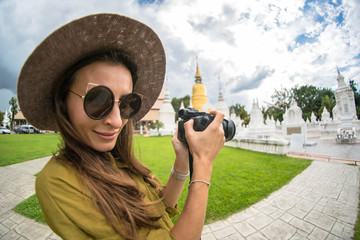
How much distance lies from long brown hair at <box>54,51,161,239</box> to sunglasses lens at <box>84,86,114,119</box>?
16 cm

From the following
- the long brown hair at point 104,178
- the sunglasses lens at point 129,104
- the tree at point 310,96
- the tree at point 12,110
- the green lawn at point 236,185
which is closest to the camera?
the long brown hair at point 104,178

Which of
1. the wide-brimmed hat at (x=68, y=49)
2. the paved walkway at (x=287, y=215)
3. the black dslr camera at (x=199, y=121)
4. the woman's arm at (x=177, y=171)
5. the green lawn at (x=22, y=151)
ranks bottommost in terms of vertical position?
the paved walkway at (x=287, y=215)

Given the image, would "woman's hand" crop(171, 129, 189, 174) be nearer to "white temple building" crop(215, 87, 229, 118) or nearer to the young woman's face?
the young woman's face

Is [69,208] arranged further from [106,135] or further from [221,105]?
[221,105]

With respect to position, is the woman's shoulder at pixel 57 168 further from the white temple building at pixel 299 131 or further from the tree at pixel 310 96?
the tree at pixel 310 96

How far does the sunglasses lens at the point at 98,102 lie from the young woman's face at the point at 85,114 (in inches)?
1.2

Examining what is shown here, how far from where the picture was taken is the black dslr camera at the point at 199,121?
1.02m

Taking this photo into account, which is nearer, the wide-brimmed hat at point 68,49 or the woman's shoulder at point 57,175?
the woman's shoulder at point 57,175

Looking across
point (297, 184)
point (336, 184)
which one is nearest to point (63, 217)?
point (297, 184)

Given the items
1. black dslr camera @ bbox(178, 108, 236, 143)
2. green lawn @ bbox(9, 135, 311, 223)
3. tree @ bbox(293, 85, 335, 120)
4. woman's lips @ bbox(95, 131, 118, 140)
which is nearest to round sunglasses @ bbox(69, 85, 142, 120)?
woman's lips @ bbox(95, 131, 118, 140)

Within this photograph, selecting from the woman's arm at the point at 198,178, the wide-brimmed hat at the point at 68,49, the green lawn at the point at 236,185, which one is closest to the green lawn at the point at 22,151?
the green lawn at the point at 236,185

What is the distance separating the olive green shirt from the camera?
59 centimetres

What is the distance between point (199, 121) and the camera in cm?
102

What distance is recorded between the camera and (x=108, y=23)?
2.90 ft
